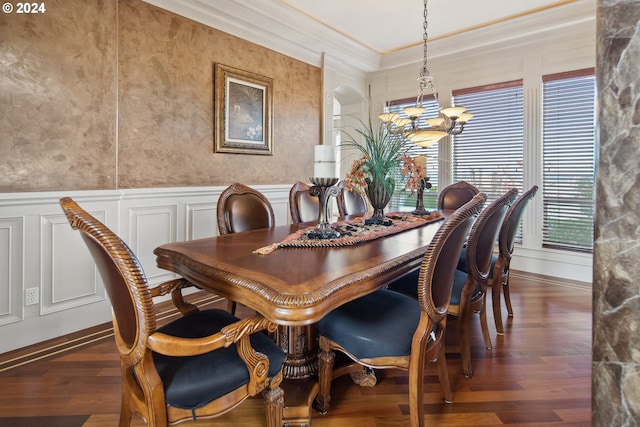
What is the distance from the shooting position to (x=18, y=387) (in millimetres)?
1865

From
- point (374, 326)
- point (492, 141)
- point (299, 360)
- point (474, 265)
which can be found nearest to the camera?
point (374, 326)

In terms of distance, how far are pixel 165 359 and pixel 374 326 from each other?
794 millimetres

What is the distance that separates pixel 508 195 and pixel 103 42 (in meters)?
3.02

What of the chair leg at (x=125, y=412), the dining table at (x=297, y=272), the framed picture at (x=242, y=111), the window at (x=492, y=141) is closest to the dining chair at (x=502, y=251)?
the dining table at (x=297, y=272)

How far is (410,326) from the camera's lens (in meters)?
1.47

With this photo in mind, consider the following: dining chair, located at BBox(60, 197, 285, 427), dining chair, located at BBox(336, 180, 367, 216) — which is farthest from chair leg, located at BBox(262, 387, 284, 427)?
dining chair, located at BBox(336, 180, 367, 216)

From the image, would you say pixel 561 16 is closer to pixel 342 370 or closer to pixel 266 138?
pixel 266 138

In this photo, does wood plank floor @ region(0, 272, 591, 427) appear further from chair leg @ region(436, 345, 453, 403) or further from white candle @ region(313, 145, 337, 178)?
white candle @ region(313, 145, 337, 178)

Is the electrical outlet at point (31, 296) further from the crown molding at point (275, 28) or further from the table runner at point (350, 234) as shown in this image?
the crown molding at point (275, 28)

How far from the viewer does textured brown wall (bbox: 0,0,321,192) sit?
2305 millimetres

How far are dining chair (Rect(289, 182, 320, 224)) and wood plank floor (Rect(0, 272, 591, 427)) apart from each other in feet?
4.35

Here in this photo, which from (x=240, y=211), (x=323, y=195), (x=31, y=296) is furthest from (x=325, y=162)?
(x=31, y=296)

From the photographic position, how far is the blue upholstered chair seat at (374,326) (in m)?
1.41

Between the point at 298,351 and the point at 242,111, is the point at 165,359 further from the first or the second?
the point at 242,111
